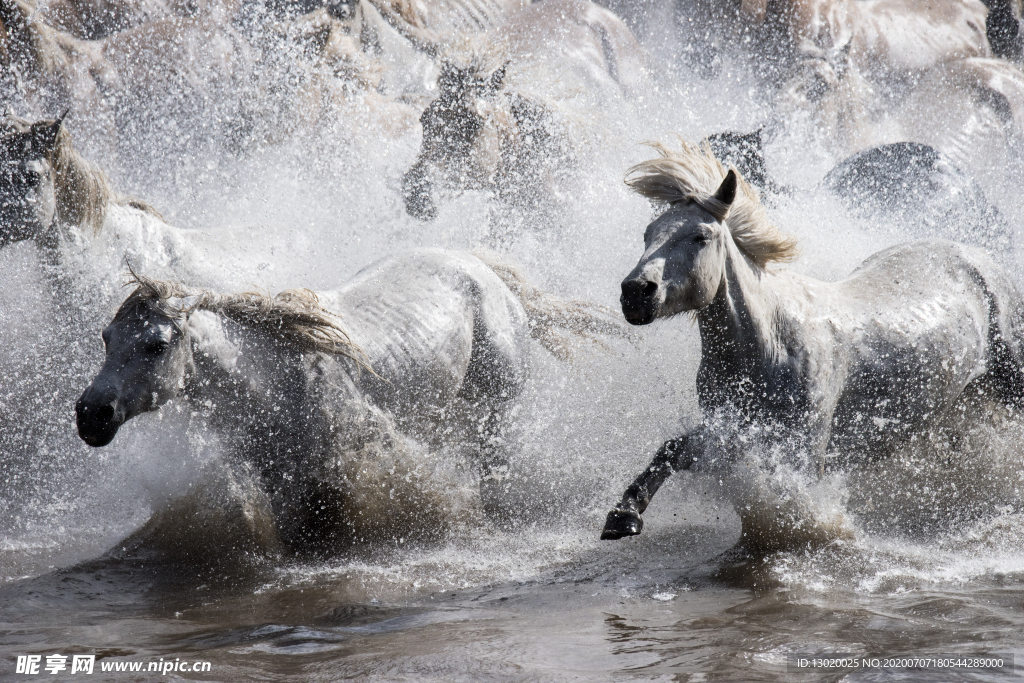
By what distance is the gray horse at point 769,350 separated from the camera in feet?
10.8

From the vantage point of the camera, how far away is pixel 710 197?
343 centimetres

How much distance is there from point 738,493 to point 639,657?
3.77 ft

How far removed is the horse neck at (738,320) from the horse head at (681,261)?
0.24 feet

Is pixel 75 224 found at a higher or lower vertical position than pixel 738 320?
higher

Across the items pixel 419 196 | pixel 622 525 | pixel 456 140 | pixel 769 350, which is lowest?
pixel 622 525

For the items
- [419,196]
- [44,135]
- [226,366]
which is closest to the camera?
[226,366]

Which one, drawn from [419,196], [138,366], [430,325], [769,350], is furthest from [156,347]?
[419,196]

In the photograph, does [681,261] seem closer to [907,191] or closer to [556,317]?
[556,317]

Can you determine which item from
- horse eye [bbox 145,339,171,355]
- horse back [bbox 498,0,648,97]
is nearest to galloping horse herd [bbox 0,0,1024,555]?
horse eye [bbox 145,339,171,355]

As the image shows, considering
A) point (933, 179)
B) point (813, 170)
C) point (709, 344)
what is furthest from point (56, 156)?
point (813, 170)

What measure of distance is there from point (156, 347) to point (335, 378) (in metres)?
0.77

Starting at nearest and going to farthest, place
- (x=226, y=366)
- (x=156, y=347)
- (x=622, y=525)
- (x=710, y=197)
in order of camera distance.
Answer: (x=622, y=525) → (x=156, y=347) → (x=710, y=197) → (x=226, y=366)

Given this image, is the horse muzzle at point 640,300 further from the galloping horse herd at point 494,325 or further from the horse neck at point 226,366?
the horse neck at point 226,366

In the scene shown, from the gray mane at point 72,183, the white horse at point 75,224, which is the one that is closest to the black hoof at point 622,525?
the white horse at point 75,224
